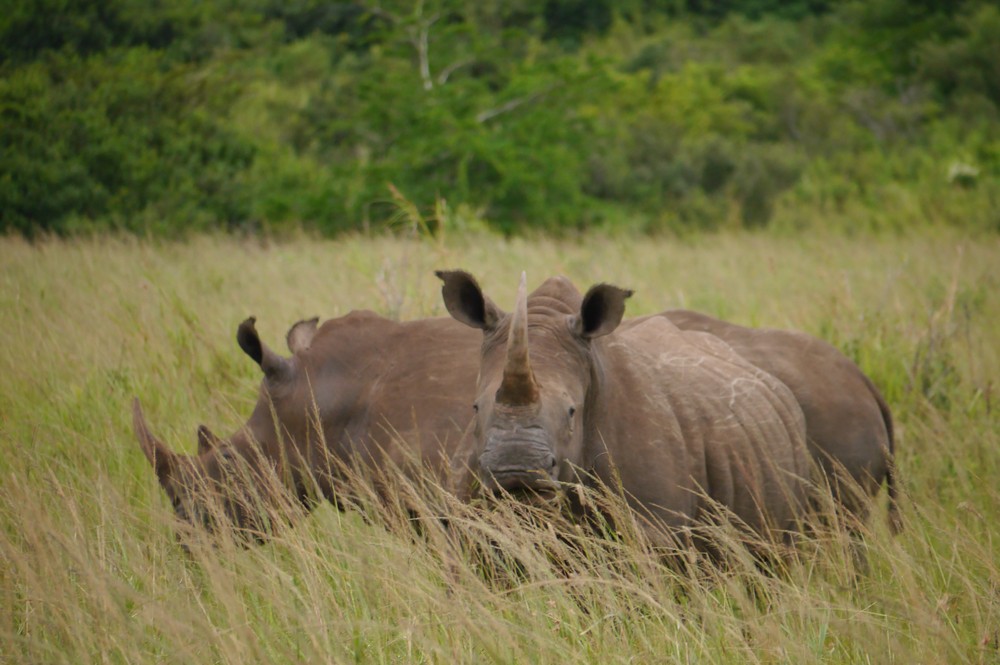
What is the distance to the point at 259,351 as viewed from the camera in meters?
4.85

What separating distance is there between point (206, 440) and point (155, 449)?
0.73ft

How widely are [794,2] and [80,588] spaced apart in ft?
141

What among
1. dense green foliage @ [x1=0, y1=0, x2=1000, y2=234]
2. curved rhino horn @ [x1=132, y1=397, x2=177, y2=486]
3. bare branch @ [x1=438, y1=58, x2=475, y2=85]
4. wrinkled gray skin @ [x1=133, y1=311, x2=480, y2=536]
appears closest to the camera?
wrinkled gray skin @ [x1=133, y1=311, x2=480, y2=536]

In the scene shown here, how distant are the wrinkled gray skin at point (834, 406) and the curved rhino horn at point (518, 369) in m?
1.83

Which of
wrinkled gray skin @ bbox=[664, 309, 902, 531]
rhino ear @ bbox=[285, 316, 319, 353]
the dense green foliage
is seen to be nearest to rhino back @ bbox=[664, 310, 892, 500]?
wrinkled gray skin @ bbox=[664, 309, 902, 531]

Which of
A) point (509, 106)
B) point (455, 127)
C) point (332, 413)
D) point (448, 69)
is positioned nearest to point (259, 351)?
point (332, 413)

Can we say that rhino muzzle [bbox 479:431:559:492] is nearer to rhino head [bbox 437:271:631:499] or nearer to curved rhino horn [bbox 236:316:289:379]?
rhino head [bbox 437:271:631:499]

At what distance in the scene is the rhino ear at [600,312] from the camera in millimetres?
3713

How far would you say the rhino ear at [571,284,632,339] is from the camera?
3713mm

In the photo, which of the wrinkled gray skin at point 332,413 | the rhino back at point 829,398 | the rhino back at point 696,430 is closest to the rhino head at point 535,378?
the rhino back at point 696,430

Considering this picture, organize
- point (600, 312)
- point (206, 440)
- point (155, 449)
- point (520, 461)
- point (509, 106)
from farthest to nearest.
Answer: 1. point (509, 106)
2. point (206, 440)
3. point (155, 449)
4. point (600, 312)
5. point (520, 461)

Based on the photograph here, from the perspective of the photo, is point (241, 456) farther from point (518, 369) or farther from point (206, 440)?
point (518, 369)

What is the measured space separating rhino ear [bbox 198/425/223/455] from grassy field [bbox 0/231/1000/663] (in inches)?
11.0

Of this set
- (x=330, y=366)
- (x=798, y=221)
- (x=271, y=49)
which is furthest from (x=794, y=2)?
(x=330, y=366)
